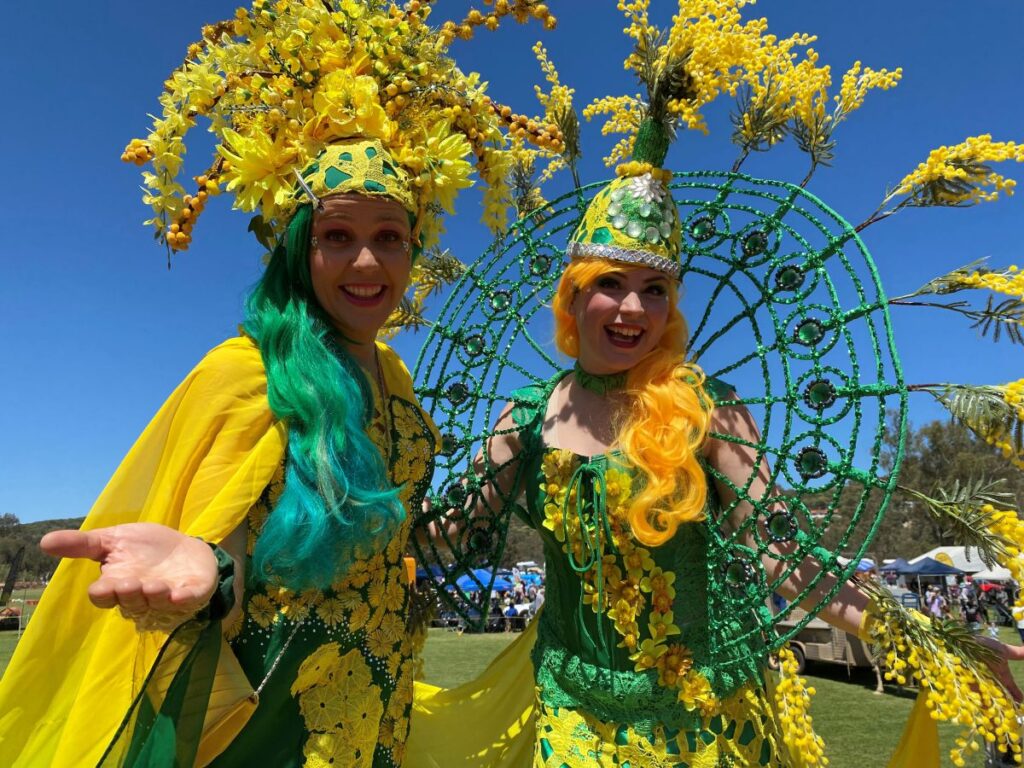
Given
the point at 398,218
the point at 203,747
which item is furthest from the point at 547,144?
the point at 203,747

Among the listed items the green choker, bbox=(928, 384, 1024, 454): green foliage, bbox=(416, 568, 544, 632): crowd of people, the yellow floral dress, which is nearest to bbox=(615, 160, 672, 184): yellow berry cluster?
the green choker

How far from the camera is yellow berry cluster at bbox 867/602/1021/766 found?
164 cm

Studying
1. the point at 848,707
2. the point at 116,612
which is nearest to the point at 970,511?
the point at 116,612

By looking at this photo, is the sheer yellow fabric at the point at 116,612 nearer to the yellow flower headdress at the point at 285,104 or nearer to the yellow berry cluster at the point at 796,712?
the yellow flower headdress at the point at 285,104

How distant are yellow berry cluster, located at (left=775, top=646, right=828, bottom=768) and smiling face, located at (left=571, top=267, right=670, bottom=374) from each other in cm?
94

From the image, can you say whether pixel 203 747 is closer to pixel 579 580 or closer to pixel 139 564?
pixel 139 564

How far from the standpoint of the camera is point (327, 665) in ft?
5.56

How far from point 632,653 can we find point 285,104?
1.79 m

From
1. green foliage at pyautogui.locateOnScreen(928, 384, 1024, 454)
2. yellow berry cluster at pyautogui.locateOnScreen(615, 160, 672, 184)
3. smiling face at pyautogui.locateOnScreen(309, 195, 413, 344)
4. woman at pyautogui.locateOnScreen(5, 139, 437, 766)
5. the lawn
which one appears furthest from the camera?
the lawn

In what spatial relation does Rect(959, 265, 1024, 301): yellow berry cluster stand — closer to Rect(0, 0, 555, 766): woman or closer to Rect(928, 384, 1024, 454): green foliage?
Rect(928, 384, 1024, 454): green foliage

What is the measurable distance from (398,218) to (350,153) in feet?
0.70

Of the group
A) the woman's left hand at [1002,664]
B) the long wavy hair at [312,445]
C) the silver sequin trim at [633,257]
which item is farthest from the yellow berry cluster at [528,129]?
the woman's left hand at [1002,664]

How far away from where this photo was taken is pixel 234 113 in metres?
1.98

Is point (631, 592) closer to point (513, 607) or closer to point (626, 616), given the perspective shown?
point (626, 616)
